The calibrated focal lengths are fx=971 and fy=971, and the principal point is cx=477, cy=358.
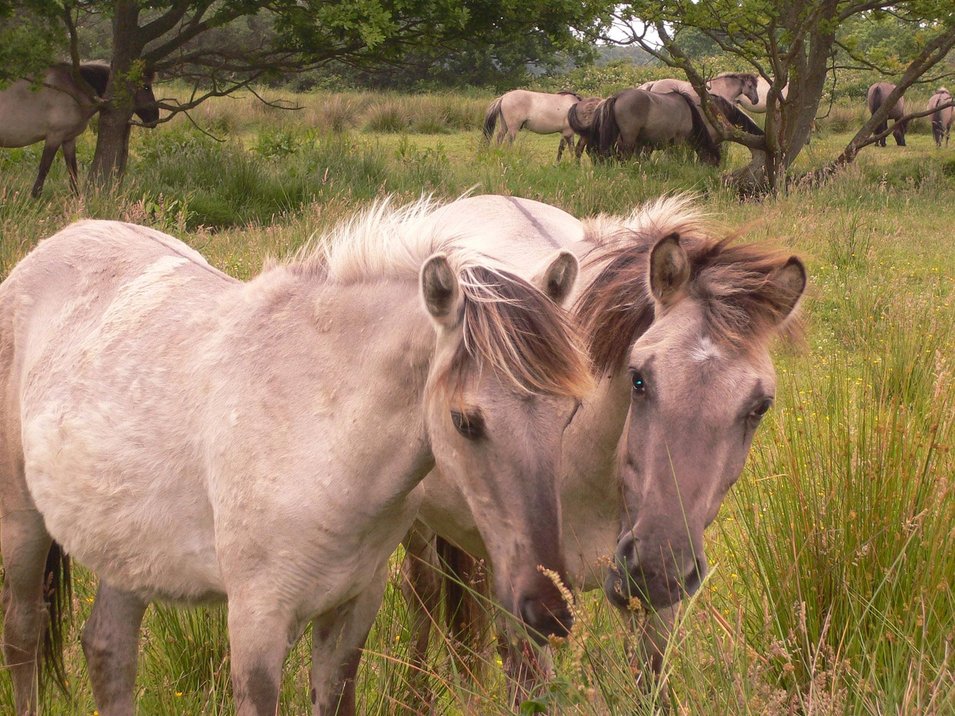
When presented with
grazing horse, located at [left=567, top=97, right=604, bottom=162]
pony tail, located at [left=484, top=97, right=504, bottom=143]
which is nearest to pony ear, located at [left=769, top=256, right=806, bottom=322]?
grazing horse, located at [left=567, top=97, right=604, bottom=162]

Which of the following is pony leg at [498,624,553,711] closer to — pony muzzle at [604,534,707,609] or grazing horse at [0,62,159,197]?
pony muzzle at [604,534,707,609]

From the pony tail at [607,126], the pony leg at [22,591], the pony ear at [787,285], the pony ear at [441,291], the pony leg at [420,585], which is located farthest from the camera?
the pony tail at [607,126]

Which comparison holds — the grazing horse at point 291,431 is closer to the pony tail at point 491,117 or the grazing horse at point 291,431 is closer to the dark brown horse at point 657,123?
the dark brown horse at point 657,123

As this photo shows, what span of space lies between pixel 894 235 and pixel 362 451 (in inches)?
353

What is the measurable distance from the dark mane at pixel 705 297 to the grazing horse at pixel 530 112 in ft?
60.4

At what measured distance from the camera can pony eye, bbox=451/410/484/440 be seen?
214 cm

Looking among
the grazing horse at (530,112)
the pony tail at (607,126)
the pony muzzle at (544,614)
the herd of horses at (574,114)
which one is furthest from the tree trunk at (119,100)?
the grazing horse at (530,112)

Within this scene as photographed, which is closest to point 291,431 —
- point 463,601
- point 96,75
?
point 463,601

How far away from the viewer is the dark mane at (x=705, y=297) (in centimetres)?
262

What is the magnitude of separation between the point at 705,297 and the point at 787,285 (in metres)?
0.25

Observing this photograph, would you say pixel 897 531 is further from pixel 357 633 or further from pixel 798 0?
pixel 798 0

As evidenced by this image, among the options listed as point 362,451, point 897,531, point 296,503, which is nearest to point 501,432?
point 362,451

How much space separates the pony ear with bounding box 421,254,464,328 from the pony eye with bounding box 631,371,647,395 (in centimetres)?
59

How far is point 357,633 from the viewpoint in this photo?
272cm
